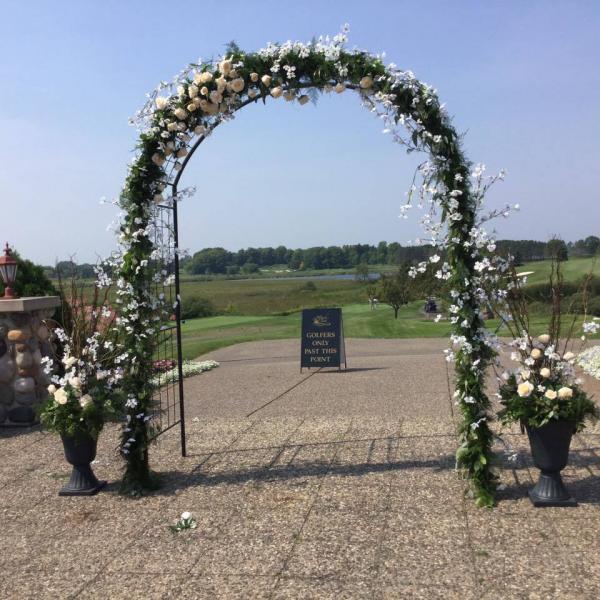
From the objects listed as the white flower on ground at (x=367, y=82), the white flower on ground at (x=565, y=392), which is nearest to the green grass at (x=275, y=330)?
the white flower on ground at (x=367, y=82)

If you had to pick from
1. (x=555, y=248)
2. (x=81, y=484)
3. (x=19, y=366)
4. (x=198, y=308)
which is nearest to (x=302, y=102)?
(x=555, y=248)

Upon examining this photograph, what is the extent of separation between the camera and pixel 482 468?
4.83 m

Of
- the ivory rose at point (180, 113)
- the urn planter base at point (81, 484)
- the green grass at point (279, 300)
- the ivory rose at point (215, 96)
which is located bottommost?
the green grass at point (279, 300)

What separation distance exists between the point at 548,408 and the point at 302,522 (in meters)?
1.94

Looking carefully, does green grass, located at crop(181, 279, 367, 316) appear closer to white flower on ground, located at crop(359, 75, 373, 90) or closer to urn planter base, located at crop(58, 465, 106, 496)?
urn planter base, located at crop(58, 465, 106, 496)

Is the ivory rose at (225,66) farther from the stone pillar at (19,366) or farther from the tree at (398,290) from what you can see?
the tree at (398,290)

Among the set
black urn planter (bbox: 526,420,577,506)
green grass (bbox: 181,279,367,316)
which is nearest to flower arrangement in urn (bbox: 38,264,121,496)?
black urn planter (bbox: 526,420,577,506)

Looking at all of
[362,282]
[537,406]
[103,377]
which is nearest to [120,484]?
[103,377]

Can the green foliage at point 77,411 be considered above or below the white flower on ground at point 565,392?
below

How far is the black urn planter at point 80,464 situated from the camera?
17.5 feet

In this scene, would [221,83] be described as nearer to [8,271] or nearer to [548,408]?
[548,408]

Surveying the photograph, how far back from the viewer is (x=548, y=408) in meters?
4.59

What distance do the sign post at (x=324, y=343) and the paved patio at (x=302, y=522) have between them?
4570 mm

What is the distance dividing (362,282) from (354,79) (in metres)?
48.6
